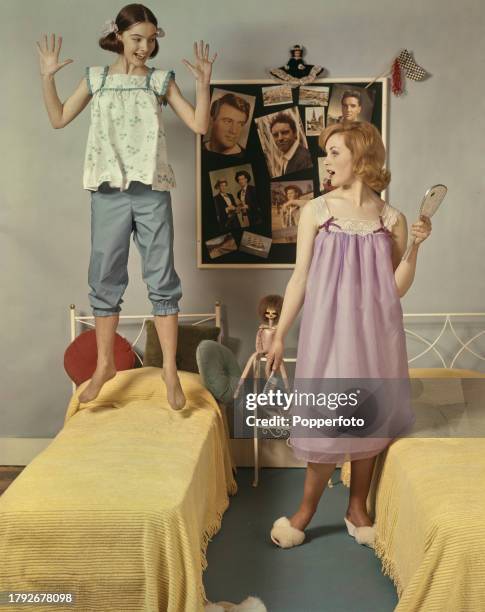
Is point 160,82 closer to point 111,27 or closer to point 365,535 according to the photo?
point 111,27

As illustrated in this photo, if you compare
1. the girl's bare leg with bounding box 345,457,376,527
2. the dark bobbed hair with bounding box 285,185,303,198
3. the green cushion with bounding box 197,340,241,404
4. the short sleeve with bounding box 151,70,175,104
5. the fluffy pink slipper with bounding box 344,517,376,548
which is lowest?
the fluffy pink slipper with bounding box 344,517,376,548

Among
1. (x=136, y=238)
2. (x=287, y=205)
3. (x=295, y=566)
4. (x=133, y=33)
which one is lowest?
(x=295, y=566)

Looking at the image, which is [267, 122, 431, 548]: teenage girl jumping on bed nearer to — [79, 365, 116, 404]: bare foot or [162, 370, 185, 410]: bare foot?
[162, 370, 185, 410]: bare foot

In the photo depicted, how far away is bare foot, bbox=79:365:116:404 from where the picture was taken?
3.08 metres

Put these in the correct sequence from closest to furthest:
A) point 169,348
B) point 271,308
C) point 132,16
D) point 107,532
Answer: point 107,532
point 132,16
point 169,348
point 271,308

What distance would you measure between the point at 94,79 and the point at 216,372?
4.25 ft

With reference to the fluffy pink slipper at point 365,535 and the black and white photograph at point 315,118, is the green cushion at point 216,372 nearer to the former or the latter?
the fluffy pink slipper at point 365,535

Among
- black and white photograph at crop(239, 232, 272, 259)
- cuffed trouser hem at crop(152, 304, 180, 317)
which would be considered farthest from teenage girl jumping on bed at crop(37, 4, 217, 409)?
black and white photograph at crop(239, 232, 272, 259)

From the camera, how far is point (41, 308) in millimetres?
3965

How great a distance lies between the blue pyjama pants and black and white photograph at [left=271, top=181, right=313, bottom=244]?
0.99 metres

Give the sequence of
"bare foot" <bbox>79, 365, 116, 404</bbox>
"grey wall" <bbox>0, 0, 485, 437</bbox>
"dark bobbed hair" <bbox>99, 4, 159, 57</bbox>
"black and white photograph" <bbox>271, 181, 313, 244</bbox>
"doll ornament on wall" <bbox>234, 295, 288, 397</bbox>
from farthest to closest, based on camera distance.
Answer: "black and white photograph" <bbox>271, 181, 313, 244</bbox> → "grey wall" <bbox>0, 0, 485, 437</bbox> → "doll ornament on wall" <bbox>234, 295, 288, 397</bbox> → "bare foot" <bbox>79, 365, 116, 404</bbox> → "dark bobbed hair" <bbox>99, 4, 159, 57</bbox>

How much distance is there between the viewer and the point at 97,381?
3098mm

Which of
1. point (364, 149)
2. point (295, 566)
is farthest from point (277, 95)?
point (295, 566)

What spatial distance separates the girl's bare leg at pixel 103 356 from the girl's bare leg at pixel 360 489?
39.7 inches
